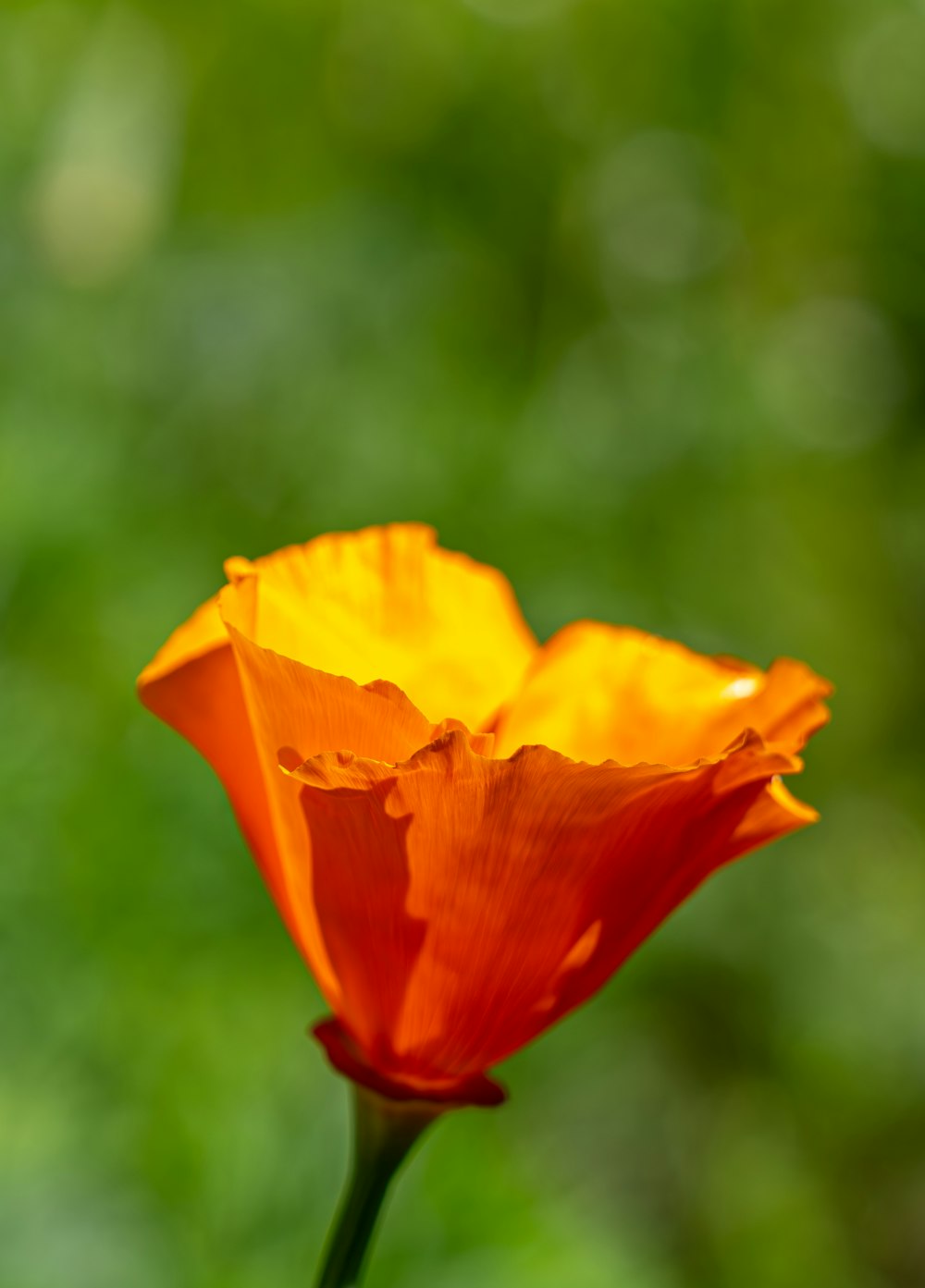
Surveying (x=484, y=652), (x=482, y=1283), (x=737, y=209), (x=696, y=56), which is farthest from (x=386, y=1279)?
(x=696, y=56)

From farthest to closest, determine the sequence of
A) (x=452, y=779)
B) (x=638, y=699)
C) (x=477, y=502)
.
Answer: (x=477, y=502) < (x=638, y=699) < (x=452, y=779)

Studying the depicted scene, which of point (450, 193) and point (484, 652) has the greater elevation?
point (450, 193)

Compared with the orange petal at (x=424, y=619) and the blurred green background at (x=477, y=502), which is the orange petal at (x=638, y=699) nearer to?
the orange petal at (x=424, y=619)

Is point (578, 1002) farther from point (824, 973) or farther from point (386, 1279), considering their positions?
point (824, 973)

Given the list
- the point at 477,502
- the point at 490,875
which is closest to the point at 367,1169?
the point at 490,875

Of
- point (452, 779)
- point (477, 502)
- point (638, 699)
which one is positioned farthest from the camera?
point (477, 502)

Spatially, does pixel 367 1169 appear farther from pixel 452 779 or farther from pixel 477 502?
pixel 477 502
